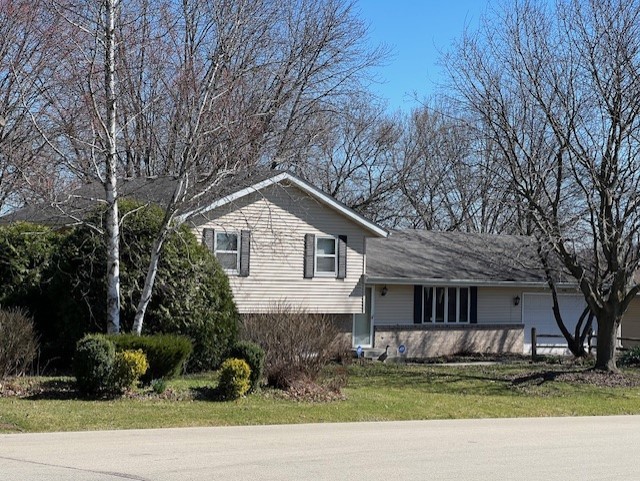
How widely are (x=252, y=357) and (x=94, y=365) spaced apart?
10.2ft

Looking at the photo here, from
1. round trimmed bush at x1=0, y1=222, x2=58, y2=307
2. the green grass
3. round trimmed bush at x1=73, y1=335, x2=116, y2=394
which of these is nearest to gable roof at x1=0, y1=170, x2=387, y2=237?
round trimmed bush at x1=0, y1=222, x2=58, y2=307

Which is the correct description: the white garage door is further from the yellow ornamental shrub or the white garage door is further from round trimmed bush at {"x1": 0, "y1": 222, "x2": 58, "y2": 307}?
the yellow ornamental shrub

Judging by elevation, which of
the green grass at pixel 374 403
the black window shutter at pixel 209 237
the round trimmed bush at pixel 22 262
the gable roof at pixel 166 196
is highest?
the gable roof at pixel 166 196

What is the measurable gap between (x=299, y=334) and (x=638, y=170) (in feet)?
35.0

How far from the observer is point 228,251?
26.7m

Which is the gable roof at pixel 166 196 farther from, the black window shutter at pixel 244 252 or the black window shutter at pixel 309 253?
the black window shutter at pixel 244 252

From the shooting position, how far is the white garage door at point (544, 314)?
35.1 metres

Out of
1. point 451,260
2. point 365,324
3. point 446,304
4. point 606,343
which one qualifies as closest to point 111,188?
point 365,324

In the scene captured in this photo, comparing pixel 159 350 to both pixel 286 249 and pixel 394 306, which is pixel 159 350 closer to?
pixel 286 249

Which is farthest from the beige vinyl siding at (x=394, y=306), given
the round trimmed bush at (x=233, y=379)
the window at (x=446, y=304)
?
the round trimmed bush at (x=233, y=379)

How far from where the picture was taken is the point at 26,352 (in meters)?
17.6

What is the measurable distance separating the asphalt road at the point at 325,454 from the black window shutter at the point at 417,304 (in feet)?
51.5

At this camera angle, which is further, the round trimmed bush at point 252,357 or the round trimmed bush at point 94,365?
the round trimmed bush at point 252,357

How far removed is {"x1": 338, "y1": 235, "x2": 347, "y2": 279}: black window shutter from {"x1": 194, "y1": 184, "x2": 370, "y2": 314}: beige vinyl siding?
0.14 meters
